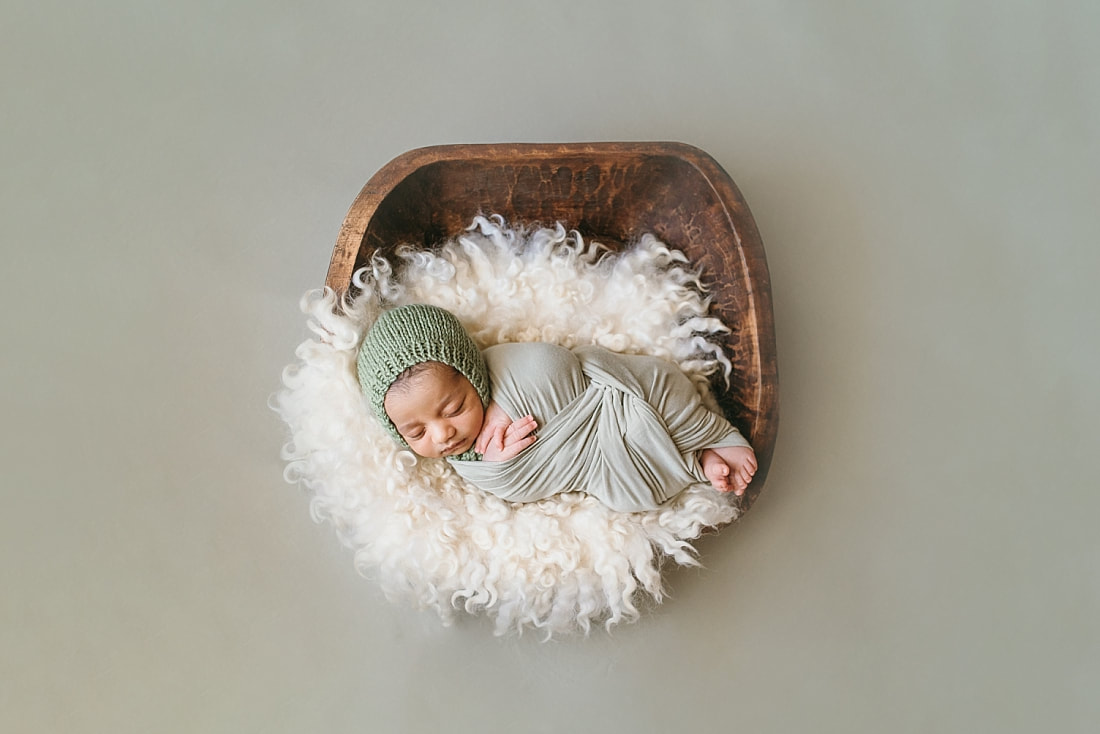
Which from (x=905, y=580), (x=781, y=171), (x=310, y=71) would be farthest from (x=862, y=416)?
(x=310, y=71)

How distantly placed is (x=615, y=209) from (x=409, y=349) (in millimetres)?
455

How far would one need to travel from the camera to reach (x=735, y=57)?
150 cm

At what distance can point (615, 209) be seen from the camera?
1.30 m

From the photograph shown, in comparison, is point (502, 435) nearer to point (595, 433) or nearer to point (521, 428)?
point (521, 428)

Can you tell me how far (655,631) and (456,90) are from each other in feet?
3.32

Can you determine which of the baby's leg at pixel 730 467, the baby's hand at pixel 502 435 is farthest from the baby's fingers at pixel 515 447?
the baby's leg at pixel 730 467

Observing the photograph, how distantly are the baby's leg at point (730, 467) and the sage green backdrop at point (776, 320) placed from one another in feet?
0.56

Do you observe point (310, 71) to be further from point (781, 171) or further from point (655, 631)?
point (655, 631)

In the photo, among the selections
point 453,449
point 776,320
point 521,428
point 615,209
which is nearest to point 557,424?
point 521,428

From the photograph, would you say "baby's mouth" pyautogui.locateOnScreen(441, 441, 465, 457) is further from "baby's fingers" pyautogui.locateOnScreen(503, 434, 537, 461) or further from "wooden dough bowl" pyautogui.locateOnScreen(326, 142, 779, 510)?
"wooden dough bowl" pyautogui.locateOnScreen(326, 142, 779, 510)

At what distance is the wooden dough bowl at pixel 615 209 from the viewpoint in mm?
1165

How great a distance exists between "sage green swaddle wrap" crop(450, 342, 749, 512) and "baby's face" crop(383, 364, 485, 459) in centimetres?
5

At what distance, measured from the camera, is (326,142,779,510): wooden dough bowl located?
3.82 ft

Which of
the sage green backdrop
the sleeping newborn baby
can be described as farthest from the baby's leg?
the sage green backdrop
